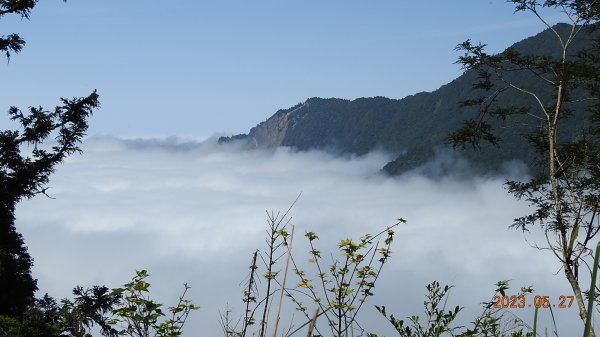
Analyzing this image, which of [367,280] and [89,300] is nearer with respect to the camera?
[367,280]

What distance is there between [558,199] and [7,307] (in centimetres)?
1176

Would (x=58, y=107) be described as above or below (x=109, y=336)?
above

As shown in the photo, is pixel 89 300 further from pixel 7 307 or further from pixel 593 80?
pixel 593 80

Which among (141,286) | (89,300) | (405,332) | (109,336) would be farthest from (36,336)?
(405,332)

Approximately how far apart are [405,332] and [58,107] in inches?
345

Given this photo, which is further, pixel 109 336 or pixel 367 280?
pixel 109 336

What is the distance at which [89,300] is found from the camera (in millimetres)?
8766

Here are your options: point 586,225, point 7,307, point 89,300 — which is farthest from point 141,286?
point 586,225

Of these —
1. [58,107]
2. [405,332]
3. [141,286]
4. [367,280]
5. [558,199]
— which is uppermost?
[58,107]

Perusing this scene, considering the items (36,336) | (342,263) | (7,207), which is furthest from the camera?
(7,207)

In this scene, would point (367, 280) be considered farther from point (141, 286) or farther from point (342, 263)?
point (141, 286)

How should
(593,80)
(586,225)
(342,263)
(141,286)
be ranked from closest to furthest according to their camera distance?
1. (141,286)
2. (342,263)
3. (586,225)
4. (593,80)

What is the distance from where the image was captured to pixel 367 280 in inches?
153

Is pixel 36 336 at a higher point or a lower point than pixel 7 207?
lower
